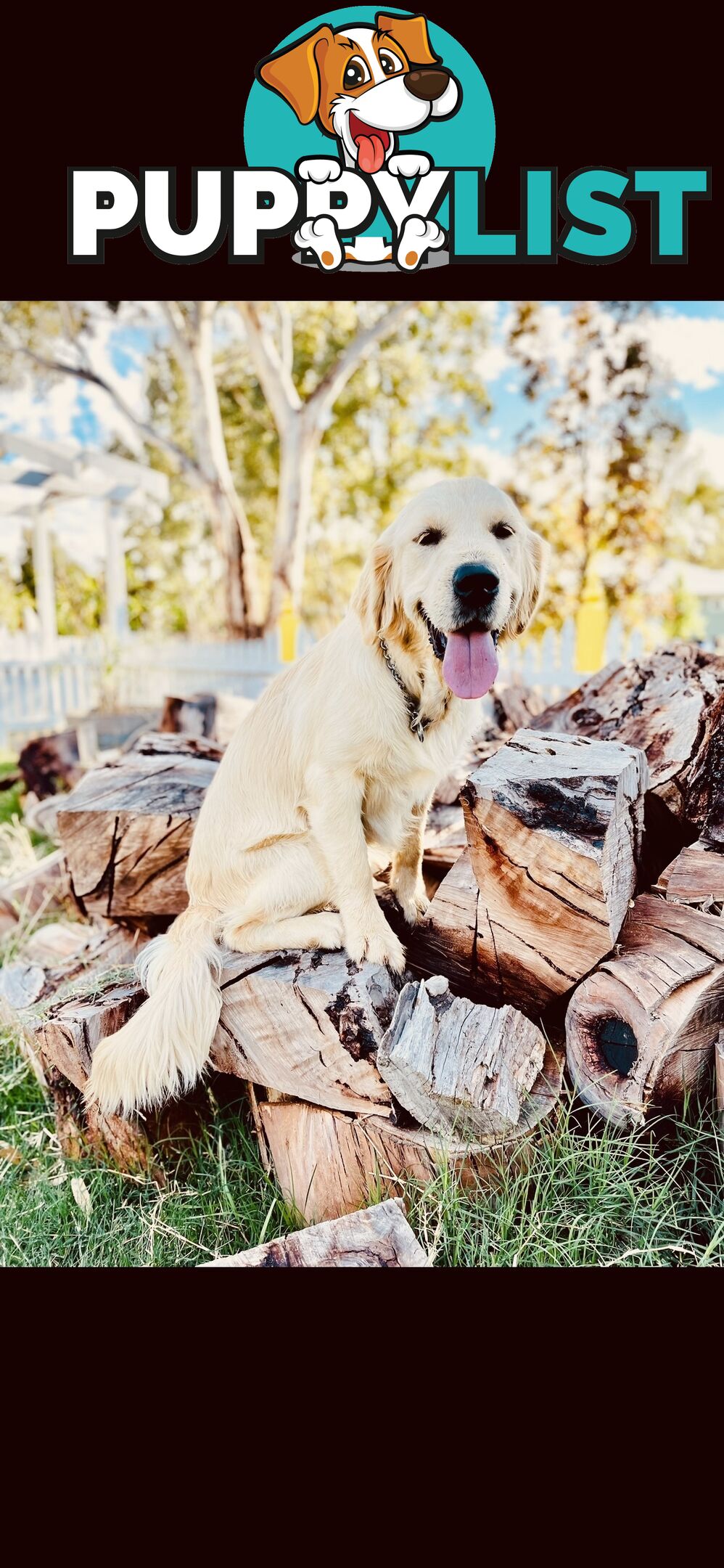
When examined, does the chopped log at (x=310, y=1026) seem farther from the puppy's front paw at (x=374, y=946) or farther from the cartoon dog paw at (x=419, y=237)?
the cartoon dog paw at (x=419, y=237)

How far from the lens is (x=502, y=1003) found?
5.72 ft

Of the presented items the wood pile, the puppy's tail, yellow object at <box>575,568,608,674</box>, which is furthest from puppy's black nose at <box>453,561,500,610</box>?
yellow object at <box>575,568,608,674</box>

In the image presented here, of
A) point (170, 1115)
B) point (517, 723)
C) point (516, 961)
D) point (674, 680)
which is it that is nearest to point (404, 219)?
point (674, 680)

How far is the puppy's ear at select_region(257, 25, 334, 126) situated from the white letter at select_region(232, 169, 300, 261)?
0.13 m

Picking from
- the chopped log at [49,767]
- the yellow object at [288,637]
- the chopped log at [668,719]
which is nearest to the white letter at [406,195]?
the chopped log at [668,719]

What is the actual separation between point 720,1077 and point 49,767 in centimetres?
390

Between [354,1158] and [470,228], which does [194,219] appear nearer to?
[470,228]

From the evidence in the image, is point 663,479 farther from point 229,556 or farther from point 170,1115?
point 170,1115

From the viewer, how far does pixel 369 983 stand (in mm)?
1634

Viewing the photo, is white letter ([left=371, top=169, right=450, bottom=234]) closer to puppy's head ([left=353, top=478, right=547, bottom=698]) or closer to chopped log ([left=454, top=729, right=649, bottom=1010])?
puppy's head ([left=353, top=478, right=547, bottom=698])

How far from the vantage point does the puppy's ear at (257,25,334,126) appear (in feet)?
5.85

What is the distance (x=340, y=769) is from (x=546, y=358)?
8.76 m

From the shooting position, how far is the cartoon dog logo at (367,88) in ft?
5.83
